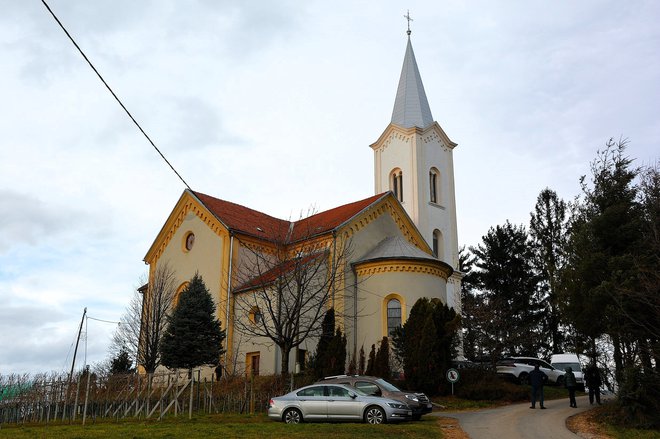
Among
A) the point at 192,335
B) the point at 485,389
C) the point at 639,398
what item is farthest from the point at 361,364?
the point at 639,398

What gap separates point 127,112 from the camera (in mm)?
16891

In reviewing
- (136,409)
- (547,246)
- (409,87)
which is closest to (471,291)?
(547,246)

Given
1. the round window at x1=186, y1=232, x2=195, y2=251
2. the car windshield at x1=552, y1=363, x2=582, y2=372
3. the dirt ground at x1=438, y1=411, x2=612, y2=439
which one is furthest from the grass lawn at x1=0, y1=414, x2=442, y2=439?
the car windshield at x1=552, y1=363, x2=582, y2=372

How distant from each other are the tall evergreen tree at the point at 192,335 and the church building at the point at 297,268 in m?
1.79

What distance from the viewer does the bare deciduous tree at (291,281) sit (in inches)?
1100

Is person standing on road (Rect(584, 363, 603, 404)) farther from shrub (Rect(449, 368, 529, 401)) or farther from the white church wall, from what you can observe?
the white church wall

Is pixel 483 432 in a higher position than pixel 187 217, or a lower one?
lower

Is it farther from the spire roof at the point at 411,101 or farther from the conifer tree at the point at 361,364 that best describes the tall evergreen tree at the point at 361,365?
the spire roof at the point at 411,101

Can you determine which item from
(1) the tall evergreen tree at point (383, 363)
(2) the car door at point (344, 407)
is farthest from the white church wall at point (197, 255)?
(2) the car door at point (344, 407)

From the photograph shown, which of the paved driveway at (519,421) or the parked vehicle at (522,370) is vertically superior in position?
the parked vehicle at (522,370)

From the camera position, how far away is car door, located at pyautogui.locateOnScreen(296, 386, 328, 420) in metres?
19.0

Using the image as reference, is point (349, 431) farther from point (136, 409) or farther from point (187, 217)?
point (187, 217)

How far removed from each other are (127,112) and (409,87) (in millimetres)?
39058

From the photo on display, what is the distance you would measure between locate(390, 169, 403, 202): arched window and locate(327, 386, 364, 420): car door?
102 feet
